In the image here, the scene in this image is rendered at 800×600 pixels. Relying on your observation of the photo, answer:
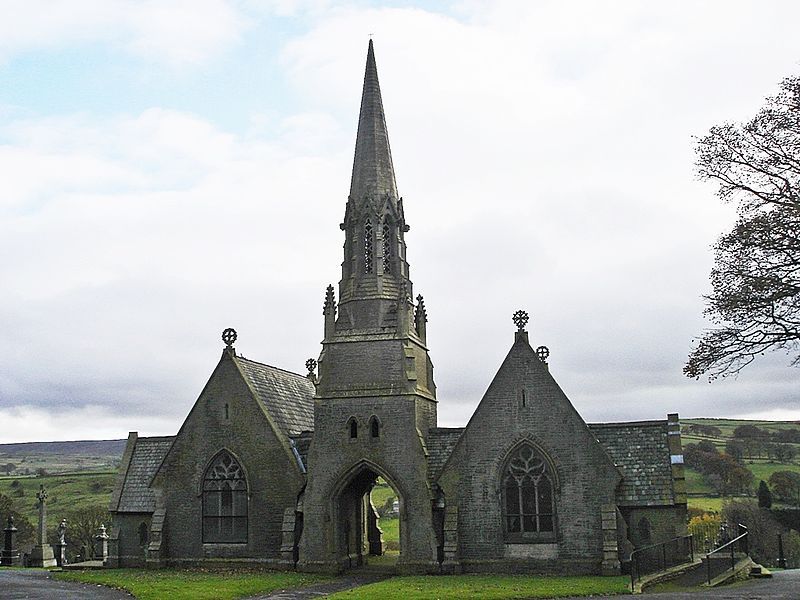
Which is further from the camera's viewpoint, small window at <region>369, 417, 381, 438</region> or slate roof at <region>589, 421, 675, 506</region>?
small window at <region>369, 417, 381, 438</region>

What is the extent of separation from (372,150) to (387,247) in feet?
15.8

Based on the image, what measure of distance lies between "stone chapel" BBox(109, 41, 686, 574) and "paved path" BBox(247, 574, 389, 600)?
1270 millimetres

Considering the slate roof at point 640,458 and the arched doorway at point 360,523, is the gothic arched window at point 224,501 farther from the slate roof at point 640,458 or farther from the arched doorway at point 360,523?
the slate roof at point 640,458

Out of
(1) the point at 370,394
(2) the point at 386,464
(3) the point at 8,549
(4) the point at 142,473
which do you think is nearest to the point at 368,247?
(1) the point at 370,394

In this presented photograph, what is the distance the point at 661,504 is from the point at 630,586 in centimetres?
620

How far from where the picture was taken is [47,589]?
95.4 ft

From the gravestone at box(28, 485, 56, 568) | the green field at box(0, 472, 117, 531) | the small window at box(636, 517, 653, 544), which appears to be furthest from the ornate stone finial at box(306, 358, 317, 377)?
the green field at box(0, 472, 117, 531)

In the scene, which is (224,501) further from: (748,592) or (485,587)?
(748,592)

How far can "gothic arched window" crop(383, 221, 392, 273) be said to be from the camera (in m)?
38.8

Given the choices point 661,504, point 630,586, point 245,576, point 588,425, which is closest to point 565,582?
point 630,586

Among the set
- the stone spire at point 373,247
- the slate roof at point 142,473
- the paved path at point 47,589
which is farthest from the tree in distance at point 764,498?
the paved path at point 47,589

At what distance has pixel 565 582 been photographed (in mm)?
30188

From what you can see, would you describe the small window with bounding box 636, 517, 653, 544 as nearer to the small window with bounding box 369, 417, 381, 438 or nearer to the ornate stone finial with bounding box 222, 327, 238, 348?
the small window with bounding box 369, 417, 381, 438

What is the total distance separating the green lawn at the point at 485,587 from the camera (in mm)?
26516
